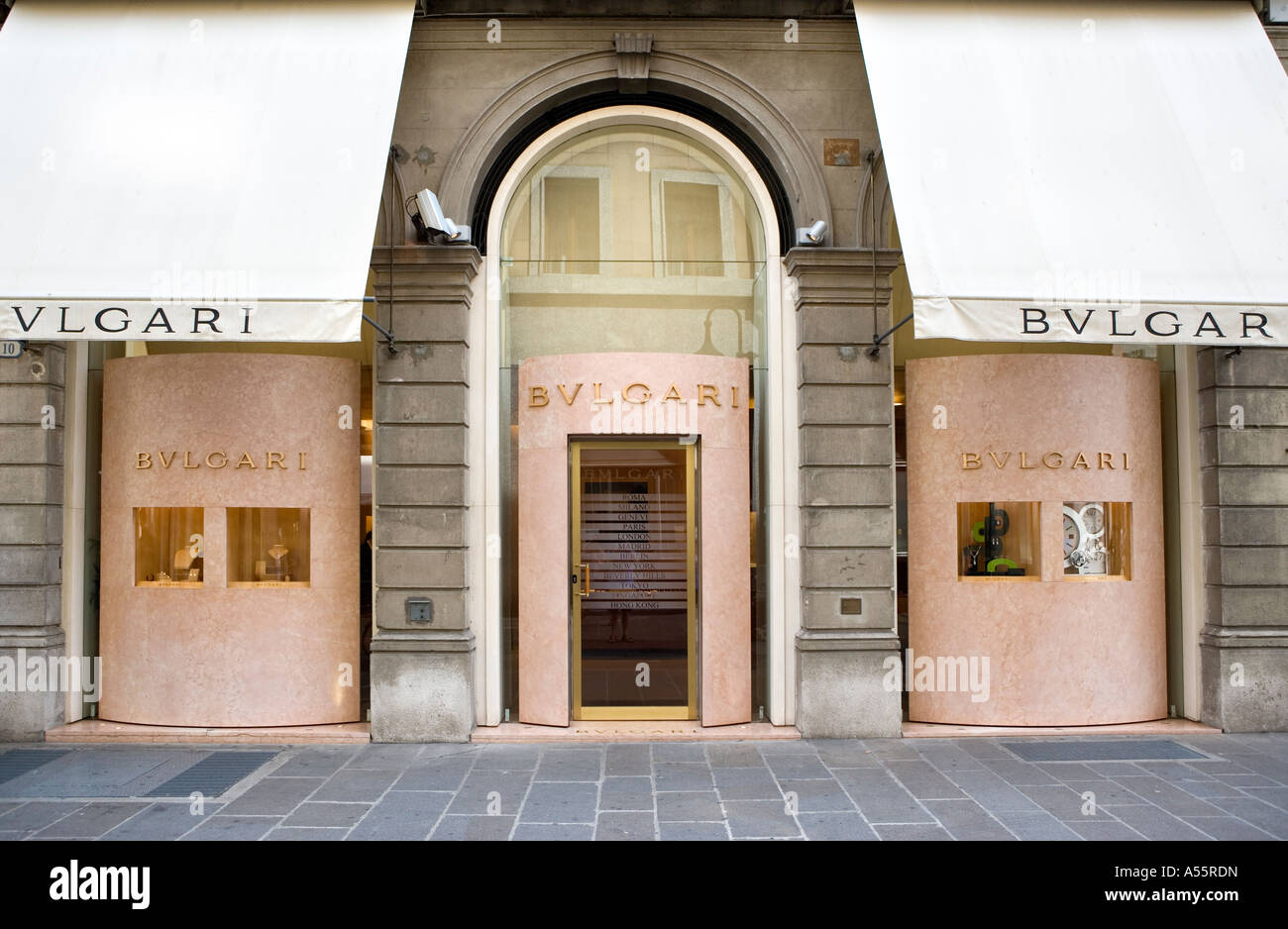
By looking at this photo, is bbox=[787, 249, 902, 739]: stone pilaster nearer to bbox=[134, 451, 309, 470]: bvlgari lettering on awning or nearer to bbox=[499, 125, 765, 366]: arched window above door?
bbox=[499, 125, 765, 366]: arched window above door

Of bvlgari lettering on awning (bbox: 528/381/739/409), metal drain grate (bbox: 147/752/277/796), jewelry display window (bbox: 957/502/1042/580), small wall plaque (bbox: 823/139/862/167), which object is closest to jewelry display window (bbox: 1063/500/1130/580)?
jewelry display window (bbox: 957/502/1042/580)

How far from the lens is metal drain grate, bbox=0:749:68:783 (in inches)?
277

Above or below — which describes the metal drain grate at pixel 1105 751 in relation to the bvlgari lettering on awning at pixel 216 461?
below

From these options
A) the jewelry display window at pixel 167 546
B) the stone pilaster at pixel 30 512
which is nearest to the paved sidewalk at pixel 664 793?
the stone pilaster at pixel 30 512

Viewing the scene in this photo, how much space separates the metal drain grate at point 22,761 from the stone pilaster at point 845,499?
21.2 feet

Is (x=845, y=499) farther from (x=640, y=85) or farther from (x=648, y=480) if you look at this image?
(x=640, y=85)

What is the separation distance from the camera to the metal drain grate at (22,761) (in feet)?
23.1

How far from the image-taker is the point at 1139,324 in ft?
21.8

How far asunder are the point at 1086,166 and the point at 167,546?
8.89 metres

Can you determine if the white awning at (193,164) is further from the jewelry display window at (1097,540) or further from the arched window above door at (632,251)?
the jewelry display window at (1097,540)

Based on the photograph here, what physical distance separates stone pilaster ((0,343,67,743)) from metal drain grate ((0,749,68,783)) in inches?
16.3

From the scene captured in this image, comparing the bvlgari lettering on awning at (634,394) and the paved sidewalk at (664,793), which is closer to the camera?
the paved sidewalk at (664,793)

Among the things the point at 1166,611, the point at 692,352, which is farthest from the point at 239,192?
the point at 1166,611

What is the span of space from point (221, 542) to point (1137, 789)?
26.1 ft
